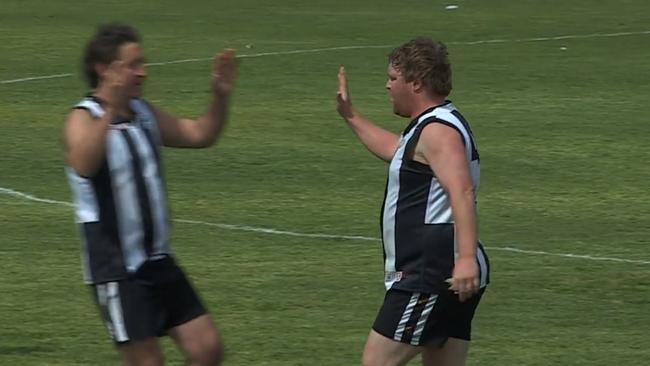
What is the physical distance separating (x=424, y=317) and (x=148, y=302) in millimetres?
1075

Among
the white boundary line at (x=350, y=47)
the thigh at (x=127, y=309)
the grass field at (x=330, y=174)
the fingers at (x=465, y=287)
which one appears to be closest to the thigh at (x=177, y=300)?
the thigh at (x=127, y=309)

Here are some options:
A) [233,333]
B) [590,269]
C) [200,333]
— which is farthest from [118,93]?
[590,269]

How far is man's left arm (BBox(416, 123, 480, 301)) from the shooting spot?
6832mm

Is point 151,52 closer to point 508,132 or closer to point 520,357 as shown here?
point 508,132

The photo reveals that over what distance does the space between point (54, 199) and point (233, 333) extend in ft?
14.7

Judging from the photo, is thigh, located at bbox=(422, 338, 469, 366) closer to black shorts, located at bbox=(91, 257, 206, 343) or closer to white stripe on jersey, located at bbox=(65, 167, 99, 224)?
black shorts, located at bbox=(91, 257, 206, 343)

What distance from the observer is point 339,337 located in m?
9.88

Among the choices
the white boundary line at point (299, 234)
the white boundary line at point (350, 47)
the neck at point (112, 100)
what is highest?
the neck at point (112, 100)

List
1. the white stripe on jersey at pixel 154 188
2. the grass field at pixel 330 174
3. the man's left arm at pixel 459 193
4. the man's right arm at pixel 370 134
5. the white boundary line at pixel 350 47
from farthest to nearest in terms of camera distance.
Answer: the white boundary line at pixel 350 47 → the grass field at pixel 330 174 → the man's right arm at pixel 370 134 → the white stripe on jersey at pixel 154 188 → the man's left arm at pixel 459 193

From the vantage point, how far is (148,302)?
7.09 meters

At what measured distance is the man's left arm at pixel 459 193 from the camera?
683cm

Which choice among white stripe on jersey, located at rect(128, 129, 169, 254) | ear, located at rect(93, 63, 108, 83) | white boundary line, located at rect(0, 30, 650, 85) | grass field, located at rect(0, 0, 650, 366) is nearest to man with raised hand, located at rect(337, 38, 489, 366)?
white stripe on jersey, located at rect(128, 129, 169, 254)

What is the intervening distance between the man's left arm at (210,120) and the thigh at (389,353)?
3.87 feet

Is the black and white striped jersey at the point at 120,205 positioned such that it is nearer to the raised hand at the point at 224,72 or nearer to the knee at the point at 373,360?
the raised hand at the point at 224,72
